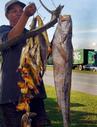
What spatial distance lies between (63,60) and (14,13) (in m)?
1.10

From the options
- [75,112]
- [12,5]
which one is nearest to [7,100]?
[12,5]

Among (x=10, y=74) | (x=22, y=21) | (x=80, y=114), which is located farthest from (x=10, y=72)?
(x=80, y=114)

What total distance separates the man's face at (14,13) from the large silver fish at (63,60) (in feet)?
3.13

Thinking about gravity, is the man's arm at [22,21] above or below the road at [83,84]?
above

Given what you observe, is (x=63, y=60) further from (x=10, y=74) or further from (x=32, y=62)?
(x=10, y=74)

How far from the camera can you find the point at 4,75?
14.5 feet

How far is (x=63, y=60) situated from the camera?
11.3 feet

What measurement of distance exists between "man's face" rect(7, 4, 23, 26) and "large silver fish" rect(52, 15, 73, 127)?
95 cm

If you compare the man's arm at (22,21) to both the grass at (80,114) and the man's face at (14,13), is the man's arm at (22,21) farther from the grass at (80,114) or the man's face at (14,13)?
the grass at (80,114)

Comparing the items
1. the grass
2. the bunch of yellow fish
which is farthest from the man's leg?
the grass

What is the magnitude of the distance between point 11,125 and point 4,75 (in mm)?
490

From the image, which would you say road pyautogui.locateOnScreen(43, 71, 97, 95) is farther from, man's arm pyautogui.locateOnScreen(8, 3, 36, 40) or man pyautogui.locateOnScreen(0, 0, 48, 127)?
man's arm pyautogui.locateOnScreen(8, 3, 36, 40)

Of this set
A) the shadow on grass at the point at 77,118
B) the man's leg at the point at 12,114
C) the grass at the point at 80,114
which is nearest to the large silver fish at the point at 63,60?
the man's leg at the point at 12,114

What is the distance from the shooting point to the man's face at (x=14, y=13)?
4.34 metres
